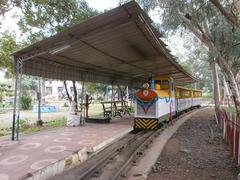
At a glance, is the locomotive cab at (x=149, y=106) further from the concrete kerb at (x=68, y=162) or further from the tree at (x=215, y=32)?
the tree at (x=215, y=32)

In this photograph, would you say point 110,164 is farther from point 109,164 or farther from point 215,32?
point 215,32

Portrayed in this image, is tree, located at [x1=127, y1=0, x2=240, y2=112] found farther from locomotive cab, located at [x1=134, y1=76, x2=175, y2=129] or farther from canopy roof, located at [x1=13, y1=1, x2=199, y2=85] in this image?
locomotive cab, located at [x1=134, y1=76, x2=175, y2=129]

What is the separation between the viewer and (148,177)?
5551 millimetres

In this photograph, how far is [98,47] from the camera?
887 cm

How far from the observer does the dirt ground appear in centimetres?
561

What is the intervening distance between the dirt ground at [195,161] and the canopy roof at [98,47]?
378cm

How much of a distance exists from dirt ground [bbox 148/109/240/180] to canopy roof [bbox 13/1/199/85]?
3.78 m

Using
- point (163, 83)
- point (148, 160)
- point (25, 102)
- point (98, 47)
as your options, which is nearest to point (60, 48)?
point (98, 47)

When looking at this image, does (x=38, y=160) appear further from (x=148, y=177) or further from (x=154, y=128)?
(x=154, y=128)

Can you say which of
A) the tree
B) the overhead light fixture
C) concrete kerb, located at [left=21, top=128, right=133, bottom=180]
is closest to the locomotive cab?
concrete kerb, located at [left=21, top=128, right=133, bottom=180]

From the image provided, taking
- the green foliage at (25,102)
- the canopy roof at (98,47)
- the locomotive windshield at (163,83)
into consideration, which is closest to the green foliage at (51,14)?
the canopy roof at (98,47)

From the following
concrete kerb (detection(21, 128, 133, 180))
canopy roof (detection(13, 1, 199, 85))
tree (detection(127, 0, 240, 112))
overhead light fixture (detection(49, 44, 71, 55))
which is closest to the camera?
concrete kerb (detection(21, 128, 133, 180))

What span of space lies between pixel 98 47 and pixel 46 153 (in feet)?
14.2

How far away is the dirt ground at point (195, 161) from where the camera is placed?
221 inches
